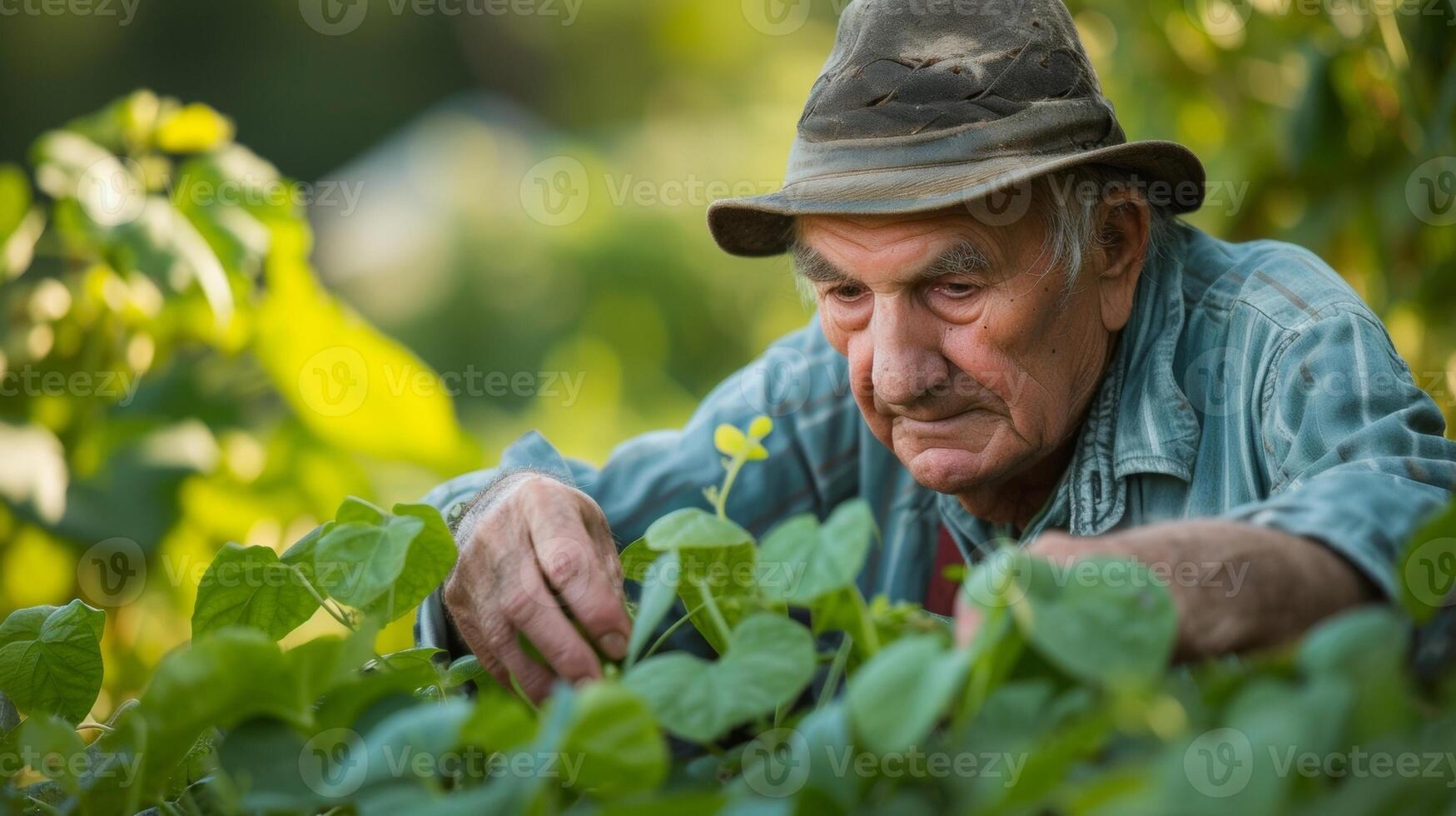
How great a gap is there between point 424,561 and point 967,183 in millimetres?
615

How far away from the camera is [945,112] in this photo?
1220 mm

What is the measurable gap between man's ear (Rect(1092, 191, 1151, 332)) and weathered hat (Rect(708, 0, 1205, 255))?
5cm

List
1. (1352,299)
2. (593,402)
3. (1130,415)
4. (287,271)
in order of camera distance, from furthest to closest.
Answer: (593,402) < (287,271) < (1130,415) < (1352,299)

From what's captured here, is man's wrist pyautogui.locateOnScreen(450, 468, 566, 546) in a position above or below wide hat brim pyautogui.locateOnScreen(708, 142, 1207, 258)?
below

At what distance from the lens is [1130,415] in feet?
4.47

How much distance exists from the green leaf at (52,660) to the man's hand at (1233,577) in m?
0.57

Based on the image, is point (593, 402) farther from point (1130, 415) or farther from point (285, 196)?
point (1130, 415)

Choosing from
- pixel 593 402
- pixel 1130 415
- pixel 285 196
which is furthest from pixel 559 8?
pixel 1130 415

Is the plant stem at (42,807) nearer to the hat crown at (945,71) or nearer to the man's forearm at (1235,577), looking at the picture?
the man's forearm at (1235,577)

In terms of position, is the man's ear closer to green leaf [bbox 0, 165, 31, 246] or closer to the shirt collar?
the shirt collar

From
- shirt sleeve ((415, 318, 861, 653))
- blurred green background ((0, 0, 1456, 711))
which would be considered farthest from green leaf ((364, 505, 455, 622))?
blurred green background ((0, 0, 1456, 711))

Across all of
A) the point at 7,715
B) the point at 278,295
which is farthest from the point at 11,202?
the point at 7,715

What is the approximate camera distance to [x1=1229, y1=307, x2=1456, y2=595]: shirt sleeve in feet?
2.48

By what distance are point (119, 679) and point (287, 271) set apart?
708 mm
